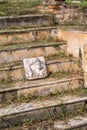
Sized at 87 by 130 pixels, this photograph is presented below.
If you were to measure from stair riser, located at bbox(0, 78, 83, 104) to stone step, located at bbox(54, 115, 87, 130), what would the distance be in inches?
28.5

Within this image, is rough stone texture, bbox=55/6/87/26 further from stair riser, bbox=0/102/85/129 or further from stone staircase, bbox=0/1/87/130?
stair riser, bbox=0/102/85/129

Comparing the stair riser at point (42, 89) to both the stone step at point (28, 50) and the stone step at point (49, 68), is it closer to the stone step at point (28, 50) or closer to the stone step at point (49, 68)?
the stone step at point (49, 68)

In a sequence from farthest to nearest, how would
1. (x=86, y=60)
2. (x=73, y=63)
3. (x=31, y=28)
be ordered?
(x=31, y=28) < (x=73, y=63) < (x=86, y=60)

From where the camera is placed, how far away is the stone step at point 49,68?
5.71 meters

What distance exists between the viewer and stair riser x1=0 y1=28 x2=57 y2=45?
670 cm

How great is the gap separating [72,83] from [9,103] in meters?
1.31

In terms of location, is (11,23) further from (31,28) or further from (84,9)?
(84,9)

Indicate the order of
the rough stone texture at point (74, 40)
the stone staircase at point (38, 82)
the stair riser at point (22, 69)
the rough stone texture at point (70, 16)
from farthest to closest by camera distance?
the rough stone texture at point (70, 16), the rough stone texture at point (74, 40), the stair riser at point (22, 69), the stone staircase at point (38, 82)

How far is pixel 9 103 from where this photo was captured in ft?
17.6

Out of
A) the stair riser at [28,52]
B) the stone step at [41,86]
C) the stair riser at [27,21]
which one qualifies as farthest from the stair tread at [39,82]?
the stair riser at [27,21]

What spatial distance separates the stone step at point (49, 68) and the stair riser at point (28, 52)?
0.54ft

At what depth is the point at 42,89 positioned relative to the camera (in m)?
5.57

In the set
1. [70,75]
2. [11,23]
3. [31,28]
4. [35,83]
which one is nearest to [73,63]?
[70,75]

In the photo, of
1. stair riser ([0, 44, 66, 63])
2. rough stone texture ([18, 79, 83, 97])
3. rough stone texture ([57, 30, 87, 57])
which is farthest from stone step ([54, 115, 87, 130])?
stair riser ([0, 44, 66, 63])
